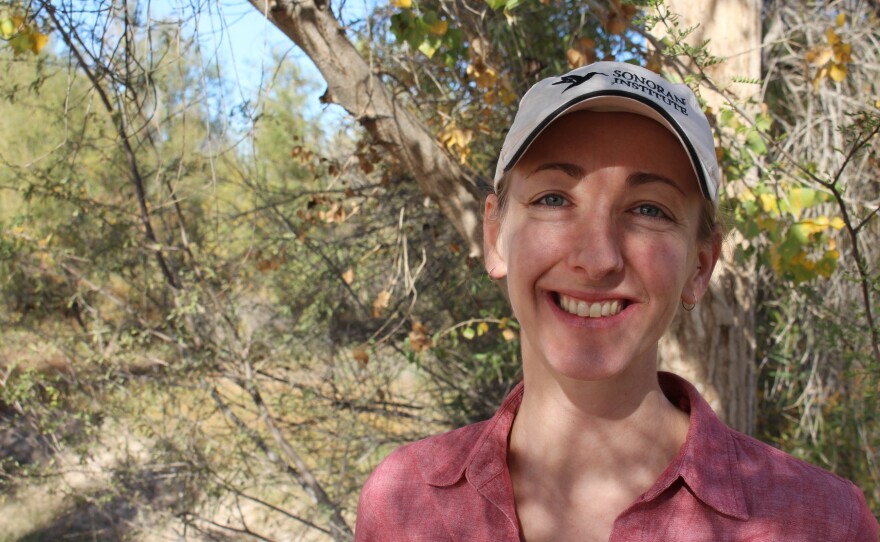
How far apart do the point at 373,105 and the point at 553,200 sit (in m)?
1.33

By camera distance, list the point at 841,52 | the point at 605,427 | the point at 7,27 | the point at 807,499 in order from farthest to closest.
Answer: the point at 841,52, the point at 7,27, the point at 605,427, the point at 807,499

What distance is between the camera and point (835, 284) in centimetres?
371

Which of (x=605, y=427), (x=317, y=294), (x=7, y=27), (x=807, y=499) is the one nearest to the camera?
(x=807, y=499)

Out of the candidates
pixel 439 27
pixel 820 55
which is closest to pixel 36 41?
pixel 439 27

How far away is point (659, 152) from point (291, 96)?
5787 millimetres

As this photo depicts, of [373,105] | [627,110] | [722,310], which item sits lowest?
[722,310]

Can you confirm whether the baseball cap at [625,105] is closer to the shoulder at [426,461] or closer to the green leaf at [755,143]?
the shoulder at [426,461]

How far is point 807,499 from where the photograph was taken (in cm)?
114

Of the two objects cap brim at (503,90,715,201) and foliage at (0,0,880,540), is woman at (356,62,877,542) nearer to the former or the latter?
cap brim at (503,90,715,201)

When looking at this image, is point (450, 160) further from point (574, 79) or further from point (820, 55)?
point (574, 79)

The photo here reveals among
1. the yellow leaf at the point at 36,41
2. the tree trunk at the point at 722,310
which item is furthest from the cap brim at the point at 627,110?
the yellow leaf at the point at 36,41

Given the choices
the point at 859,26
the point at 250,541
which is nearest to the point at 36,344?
the point at 250,541

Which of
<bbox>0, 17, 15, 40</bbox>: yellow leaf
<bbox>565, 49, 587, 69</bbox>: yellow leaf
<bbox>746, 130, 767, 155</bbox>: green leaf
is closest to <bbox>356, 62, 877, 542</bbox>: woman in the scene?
<bbox>746, 130, 767, 155</bbox>: green leaf

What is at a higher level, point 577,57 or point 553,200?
point 577,57
